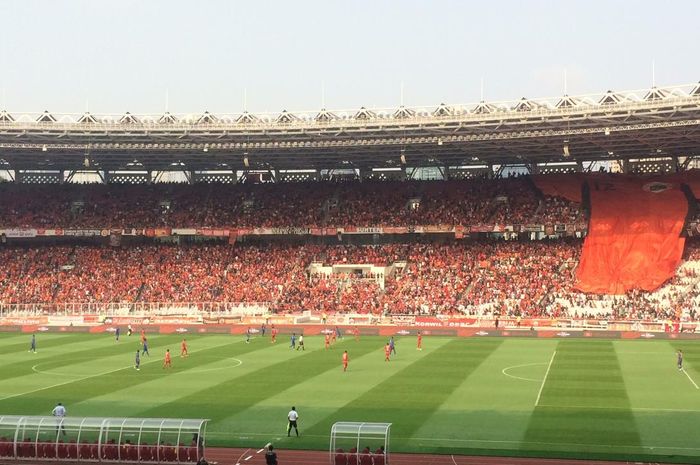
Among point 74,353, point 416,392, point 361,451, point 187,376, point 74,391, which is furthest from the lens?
point 74,353

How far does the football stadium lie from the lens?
110 ft

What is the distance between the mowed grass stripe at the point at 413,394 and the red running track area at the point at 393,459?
2782 millimetres

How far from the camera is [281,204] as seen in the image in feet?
282

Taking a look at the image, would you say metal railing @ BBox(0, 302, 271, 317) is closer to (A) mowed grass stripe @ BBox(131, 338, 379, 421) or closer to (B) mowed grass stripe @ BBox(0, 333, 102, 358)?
(B) mowed grass stripe @ BBox(0, 333, 102, 358)

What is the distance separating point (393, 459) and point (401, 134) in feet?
154

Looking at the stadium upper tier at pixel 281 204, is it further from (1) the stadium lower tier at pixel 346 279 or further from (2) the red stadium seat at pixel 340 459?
(2) the red stadium seat at pixel 340 459

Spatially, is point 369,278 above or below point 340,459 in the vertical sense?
above

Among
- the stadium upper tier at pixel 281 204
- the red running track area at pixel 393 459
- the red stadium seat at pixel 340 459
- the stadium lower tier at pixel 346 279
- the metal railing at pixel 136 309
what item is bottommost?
the red running track area at pixel 393 459

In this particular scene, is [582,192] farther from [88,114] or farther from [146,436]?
[146,436]

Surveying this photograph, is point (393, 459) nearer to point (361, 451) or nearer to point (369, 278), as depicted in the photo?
point (361, 451)

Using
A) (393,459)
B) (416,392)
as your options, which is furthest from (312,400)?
(393,459)

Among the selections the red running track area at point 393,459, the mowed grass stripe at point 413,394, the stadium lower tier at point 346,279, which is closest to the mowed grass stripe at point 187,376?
the red running track area at point 393,459

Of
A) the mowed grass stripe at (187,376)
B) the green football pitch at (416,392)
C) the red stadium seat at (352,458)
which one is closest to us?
the red stadium seat at (352,458)

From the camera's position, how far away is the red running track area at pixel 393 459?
2636 centimetres
